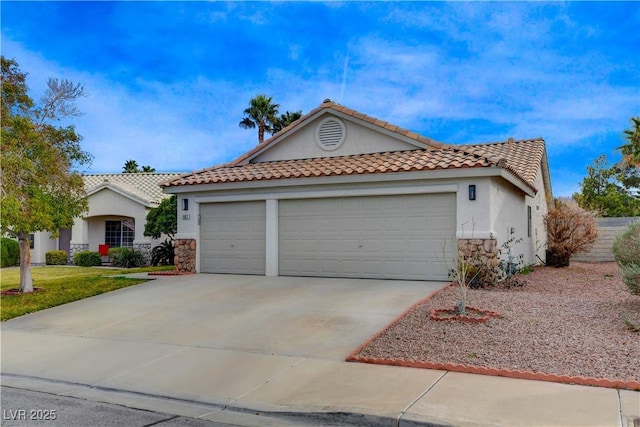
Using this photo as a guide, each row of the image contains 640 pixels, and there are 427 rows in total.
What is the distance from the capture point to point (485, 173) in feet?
39.6

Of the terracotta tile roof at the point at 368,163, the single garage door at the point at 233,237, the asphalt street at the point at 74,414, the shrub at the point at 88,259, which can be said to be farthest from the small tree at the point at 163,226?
the asphalt street at the point at 74,414

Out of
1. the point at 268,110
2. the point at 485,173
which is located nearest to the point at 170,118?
the point at 485,173

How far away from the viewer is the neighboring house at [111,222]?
2431 centimetres

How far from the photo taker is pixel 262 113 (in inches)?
1341

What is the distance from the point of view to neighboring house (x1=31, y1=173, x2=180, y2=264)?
24.3 meters

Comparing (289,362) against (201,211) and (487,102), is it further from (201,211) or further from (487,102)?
(487,102)

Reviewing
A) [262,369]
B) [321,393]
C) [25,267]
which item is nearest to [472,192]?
[262,369]

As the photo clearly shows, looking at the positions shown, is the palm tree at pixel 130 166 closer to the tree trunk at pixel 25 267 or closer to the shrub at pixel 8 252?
the shrub at pixel 8 252

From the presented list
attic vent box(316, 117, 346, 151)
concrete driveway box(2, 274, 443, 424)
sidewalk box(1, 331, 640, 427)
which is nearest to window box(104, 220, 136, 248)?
concrete driveway box(2, 274, 443, 424)

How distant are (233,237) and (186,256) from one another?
1.74m

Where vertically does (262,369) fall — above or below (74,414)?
above

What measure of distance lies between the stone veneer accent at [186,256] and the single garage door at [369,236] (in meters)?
3.01

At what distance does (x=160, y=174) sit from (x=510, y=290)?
2275cm

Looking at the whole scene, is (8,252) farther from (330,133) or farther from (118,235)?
(330,133)
